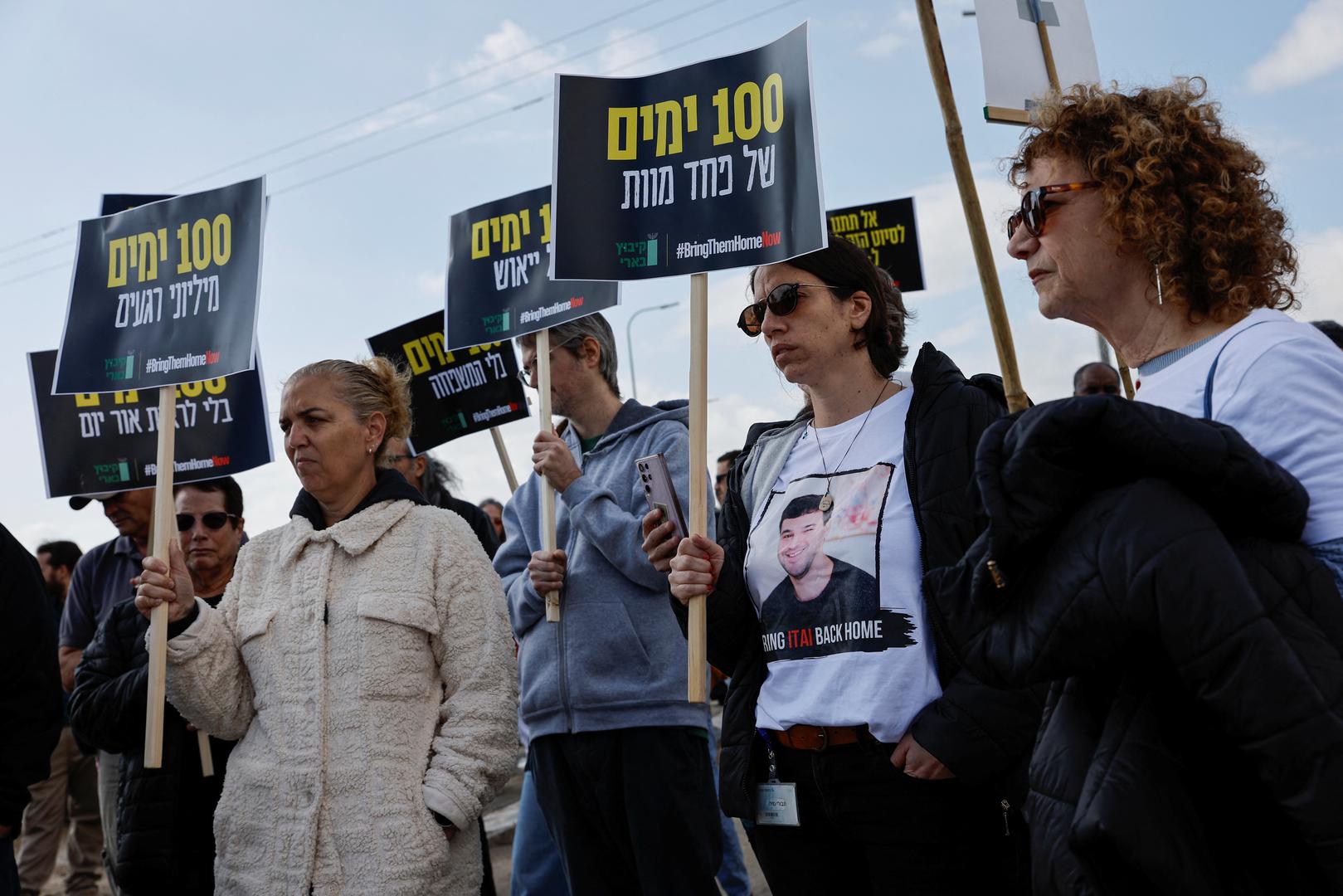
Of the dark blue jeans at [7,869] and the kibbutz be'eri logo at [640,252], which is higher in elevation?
the kibbutz be'eri logo at [640,252]

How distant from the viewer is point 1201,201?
6.31 feet

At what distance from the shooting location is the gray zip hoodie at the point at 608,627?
3.43 metres

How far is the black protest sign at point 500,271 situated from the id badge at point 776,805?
85.8 inches

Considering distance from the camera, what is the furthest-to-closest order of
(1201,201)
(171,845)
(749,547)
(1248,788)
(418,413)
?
(418,413), (171,845), (749,547), (1201,201), (1248,788)

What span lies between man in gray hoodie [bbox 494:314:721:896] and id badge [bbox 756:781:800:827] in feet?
2.48

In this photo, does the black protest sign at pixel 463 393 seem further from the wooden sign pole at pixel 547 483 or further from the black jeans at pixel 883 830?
the black jeans at pixel 883 830

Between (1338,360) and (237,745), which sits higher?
(1338,360)

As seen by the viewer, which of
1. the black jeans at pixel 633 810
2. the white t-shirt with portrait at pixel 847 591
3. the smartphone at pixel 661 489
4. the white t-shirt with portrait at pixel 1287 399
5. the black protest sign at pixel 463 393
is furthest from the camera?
the black protest sign at pixel 463 393

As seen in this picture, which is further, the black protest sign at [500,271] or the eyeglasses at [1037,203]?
the black protest sign at [500,271]

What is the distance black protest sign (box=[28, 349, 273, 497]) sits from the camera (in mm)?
4809

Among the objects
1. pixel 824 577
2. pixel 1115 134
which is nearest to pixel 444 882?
pixel 824 577

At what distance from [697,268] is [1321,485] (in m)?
1.86

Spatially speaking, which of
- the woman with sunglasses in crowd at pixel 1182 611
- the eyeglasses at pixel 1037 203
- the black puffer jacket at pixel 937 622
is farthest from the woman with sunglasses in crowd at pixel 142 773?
the eyeglasses at pixel 1037 203

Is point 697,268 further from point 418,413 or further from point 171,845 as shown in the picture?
point 418,413
